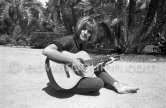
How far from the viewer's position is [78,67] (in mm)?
3215

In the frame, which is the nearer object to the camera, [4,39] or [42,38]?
[42,38]

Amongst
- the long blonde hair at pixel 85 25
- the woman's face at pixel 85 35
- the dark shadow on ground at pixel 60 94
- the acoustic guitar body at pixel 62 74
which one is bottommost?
the dark shadow on ground at pixel 60 94

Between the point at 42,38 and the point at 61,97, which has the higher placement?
the point at 61,97

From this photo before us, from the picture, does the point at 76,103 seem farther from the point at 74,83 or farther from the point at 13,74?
the point at 13,74

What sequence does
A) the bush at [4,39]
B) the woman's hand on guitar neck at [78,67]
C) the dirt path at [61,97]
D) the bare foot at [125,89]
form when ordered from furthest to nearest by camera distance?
the bush at [4,39], the bare foot at [125,89], the woman's hand on guitar neck at [78,67], the dirt path at [61,97]

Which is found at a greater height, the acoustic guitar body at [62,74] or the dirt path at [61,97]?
the acoustic guitar body at [62,74]

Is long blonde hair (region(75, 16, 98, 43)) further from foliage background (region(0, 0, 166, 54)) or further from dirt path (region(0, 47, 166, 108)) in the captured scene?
foliage background (region(0, 0, 166, 54))

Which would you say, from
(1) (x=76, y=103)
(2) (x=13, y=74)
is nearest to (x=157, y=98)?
(1) (x=76, y=103)

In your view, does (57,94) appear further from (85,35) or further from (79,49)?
(85,35)

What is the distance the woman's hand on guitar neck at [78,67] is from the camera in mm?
3195

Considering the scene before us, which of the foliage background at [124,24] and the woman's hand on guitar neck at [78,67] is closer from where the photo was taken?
the woman's hand on guitar neck at [78,67]

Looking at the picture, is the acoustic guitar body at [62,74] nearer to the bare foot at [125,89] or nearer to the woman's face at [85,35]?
the woman's face at [85,35]

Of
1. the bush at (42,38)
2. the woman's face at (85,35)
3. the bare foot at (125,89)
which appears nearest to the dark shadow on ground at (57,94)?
the bare foot at (125,89)

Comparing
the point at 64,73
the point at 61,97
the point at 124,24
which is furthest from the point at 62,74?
the point at 124,24
